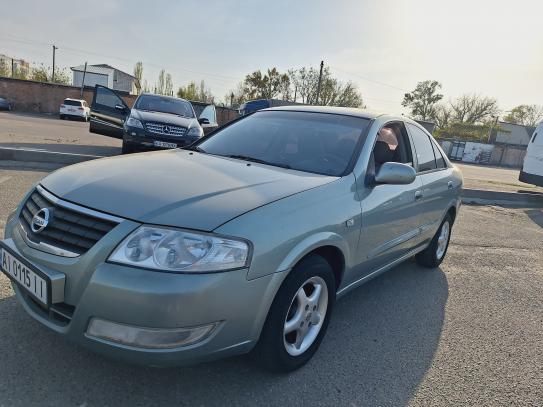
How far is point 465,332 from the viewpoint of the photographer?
328 cm

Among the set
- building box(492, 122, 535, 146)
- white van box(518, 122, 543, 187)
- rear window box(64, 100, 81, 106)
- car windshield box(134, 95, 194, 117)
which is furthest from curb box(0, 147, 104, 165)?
building box(492, 122, 535, 146)

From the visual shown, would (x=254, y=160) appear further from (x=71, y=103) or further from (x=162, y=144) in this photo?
(x=71, y=103)

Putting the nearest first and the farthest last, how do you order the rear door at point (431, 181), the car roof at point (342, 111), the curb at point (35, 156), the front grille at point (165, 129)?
the car roof at point (342, 111) → the rear door at point (431, 181) → the curb at point (35, 156) → the front grille at point (165, 129)

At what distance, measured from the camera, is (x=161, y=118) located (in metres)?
8.84

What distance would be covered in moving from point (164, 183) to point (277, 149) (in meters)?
1.17

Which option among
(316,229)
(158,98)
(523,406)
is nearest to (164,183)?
(316,229)

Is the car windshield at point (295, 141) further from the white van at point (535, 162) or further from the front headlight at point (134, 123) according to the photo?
the white van at point (535, 162)

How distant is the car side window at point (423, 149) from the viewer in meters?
3.94

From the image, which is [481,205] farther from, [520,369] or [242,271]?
[242,271]

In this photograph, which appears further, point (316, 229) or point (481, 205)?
point (481, 205)

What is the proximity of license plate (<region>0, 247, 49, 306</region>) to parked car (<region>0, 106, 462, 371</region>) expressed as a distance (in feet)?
0.04

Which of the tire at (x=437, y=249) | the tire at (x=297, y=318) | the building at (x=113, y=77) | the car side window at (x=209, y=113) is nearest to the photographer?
the tire at (x=297, y=318)

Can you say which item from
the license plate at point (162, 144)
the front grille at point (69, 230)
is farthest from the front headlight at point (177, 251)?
the license plate at point (162, 144)

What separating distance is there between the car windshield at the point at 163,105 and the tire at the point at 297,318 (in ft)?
26.9
